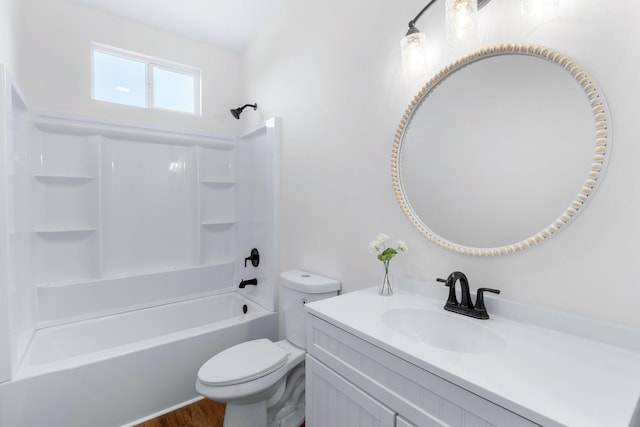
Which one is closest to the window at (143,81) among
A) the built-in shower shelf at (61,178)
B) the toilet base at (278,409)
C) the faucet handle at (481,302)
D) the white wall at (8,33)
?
the white wall at (8,33)

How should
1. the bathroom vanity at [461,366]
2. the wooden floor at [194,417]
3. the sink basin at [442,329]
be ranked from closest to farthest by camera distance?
the bathroom vanity at [461,366] < the sink basin at [442,329] < the wooden floor at [194,417]

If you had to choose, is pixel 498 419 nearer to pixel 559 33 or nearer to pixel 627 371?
pixel 627 371

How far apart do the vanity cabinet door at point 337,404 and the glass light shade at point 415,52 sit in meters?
1.34

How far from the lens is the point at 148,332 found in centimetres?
258

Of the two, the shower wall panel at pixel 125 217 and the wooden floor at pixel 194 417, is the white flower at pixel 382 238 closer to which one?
the wooden floor at pixel 194 417

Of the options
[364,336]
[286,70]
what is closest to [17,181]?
[286,70]

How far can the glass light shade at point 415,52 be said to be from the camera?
51.6 inches

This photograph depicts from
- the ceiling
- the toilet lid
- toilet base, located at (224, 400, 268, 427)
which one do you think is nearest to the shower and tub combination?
the toilet lid

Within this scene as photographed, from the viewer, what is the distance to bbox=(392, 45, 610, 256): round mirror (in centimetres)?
95

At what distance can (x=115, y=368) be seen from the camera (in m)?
1.80

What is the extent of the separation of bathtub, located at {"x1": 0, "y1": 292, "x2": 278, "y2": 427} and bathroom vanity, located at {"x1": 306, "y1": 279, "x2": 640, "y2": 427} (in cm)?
117

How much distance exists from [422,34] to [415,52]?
77 mm

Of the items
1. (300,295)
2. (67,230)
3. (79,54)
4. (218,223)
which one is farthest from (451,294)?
(79,54)

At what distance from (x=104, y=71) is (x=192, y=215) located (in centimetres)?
141
